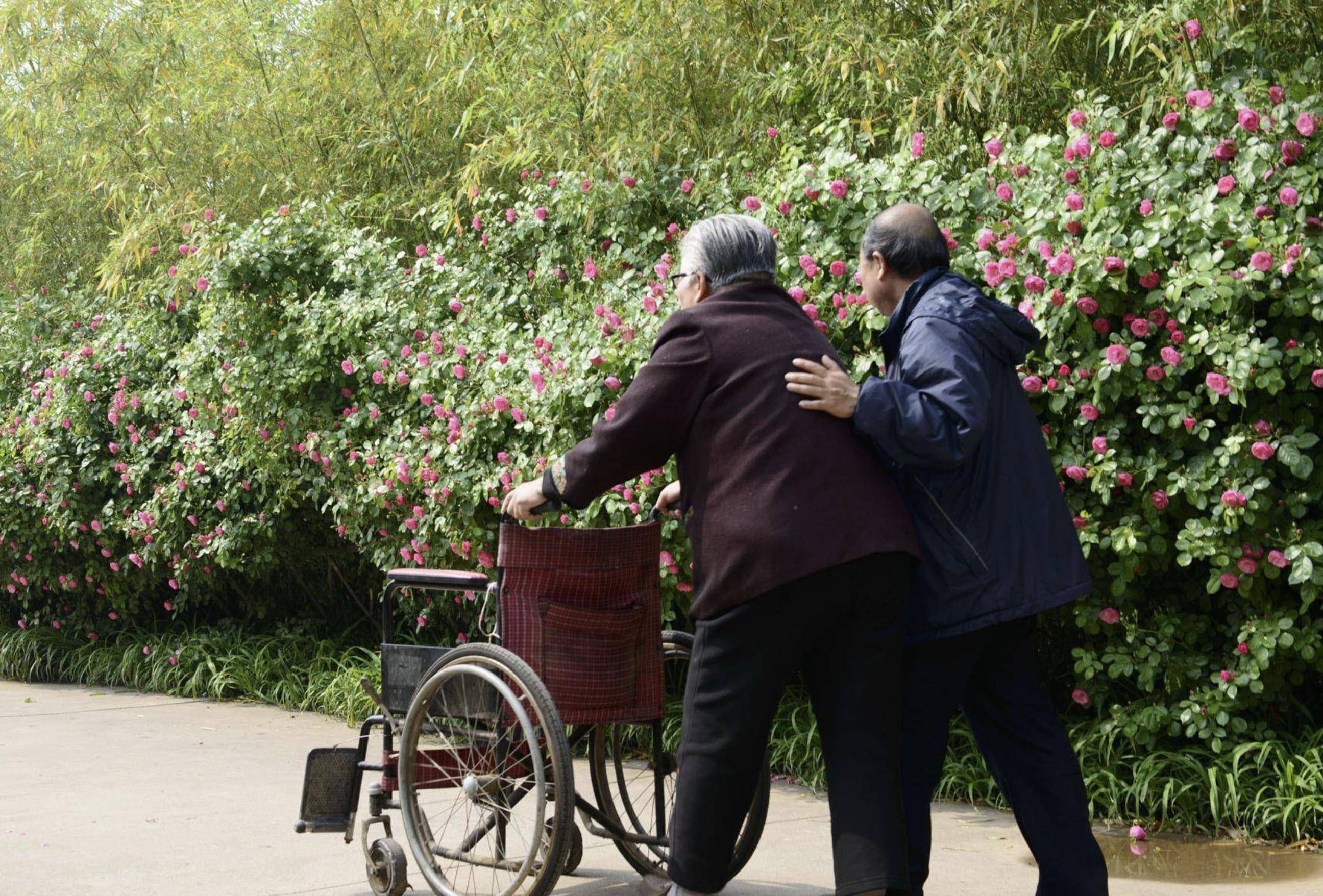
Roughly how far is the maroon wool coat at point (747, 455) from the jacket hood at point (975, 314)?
10.2 inches

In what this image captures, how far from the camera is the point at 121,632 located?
382 inches

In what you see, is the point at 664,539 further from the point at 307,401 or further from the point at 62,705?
the point at 62,705

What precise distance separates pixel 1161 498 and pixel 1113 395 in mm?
352

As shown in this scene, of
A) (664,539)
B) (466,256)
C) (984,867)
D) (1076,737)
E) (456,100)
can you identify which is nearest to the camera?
(984,867)

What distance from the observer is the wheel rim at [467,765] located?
3783 mm

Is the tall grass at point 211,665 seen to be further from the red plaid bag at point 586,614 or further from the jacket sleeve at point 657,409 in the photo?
the jacket sleeve at point 657,409

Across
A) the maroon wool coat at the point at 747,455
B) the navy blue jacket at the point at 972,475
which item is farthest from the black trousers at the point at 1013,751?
the maroon wool coat at the point at 747,455

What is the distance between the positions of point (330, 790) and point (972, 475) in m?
2.13

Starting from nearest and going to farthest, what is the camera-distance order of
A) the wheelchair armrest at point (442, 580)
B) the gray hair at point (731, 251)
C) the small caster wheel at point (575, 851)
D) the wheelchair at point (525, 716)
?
the gray hair at point (731, 251), the wheelchair at point (525, 716), the wheelchair armrest at point (442, 580), the small caster wheel at point (575, 851)

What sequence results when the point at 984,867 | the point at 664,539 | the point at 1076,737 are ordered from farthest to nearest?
1. the point at 664,539
2. the point at 1076,737
3. the point at 984,867

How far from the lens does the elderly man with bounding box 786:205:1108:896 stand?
3.14 meters

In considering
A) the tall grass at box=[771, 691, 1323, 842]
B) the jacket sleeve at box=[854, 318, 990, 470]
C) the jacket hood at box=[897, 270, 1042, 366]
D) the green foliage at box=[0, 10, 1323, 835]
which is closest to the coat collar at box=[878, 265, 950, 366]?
the jacket hood at box=[897, 270, 1042, 366]

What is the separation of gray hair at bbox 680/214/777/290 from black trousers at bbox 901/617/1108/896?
94cm

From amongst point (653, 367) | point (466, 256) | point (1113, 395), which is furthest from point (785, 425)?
point (466, 256)
